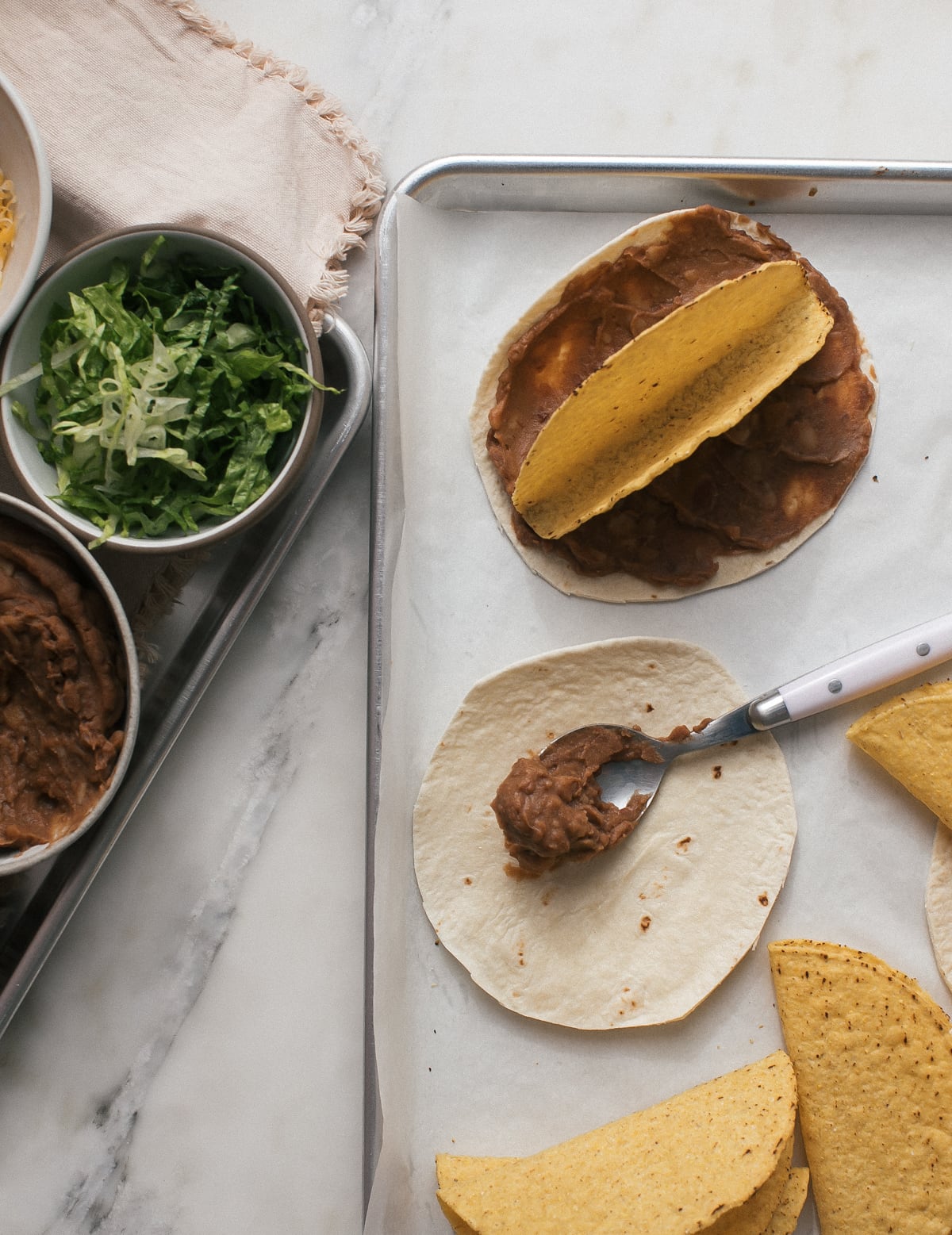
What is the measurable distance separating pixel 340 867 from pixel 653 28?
6.42 ft

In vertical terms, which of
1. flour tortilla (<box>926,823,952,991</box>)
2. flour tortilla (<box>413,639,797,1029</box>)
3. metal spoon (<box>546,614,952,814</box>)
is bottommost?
flour tortilla (<box>926,823,952,991</box>)

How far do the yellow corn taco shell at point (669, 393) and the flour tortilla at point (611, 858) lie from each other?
1.08ft

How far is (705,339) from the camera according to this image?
1841 millimetres

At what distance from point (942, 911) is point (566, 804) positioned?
2.66ft

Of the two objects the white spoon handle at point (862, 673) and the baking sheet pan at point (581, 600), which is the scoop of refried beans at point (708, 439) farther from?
the white spoon handle at point (862, 673)

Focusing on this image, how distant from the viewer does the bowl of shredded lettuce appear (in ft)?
5.66

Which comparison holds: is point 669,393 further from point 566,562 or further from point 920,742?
point 920,742

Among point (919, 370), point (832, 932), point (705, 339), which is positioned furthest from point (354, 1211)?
point (919, 370)

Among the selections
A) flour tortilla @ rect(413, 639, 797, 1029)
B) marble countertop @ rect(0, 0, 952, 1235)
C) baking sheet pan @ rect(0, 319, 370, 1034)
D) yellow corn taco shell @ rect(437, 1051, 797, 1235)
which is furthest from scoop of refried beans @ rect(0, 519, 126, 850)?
yellow corn taco shell @ rect(437, 1051, 797, 1235)

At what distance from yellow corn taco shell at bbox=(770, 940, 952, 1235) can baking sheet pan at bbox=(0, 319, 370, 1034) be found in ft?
4.36

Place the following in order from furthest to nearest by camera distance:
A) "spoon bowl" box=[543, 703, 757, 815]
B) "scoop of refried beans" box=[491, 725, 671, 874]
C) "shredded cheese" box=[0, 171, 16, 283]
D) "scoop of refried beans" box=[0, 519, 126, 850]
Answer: "spoon bowl" box=[543, 703, 757, 815] → "scoop of refried beans" box=[491, 725, 671, 874] → "shredded cheese" box=[0, 171, 16, 283] → "scoop of refried beans" box=[0, 519, 126, 850]

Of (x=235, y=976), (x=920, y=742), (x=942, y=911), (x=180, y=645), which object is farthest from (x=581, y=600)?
(x=235, y=976)

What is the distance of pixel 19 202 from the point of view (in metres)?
1.80

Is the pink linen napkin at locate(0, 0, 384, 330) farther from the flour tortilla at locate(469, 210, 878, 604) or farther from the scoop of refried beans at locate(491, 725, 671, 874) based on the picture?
the scoop of refried beans at locate(491, 725, 671, 874)
